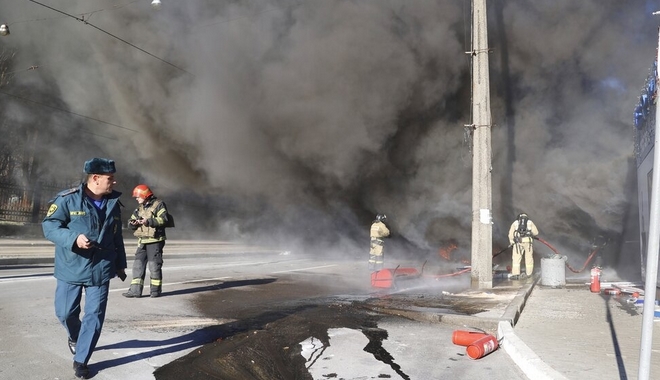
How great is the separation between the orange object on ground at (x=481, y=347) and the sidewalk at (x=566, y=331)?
14 centimetres

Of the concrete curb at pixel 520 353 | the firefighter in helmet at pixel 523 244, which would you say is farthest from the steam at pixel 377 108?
the concrete curb at pixel 520 353

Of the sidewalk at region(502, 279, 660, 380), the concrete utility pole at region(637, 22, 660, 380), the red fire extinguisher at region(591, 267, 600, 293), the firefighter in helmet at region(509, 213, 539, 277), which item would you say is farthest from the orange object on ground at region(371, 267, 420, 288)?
the concrete utility pole at region(637, 22, 660, 380)

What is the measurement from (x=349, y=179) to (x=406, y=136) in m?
1.94

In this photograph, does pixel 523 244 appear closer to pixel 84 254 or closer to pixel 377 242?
pixel 377 242

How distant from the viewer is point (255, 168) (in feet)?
47.4

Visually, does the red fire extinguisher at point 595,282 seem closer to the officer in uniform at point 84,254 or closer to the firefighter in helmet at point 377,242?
the firefighter in helmet at point 377,242

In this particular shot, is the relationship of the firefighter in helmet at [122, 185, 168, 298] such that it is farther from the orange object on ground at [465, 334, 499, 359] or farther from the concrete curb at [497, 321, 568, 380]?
the concrete curb at [497, 321, 568, 380]

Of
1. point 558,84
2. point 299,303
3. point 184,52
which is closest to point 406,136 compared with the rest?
point 558,84

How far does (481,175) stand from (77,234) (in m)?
6.36

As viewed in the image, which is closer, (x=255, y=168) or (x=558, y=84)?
(x=558, y=84)

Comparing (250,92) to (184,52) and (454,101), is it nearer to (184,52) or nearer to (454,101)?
(184,52)

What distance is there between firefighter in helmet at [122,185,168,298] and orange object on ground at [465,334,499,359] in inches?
146

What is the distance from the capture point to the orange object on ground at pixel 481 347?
385 centimetres

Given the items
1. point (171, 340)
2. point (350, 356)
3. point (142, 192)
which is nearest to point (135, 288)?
point (142, 192)
